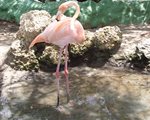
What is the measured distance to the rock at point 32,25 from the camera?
17.5 ft

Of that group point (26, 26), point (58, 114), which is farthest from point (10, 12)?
point (58, 114)

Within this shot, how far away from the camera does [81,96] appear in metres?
4.64

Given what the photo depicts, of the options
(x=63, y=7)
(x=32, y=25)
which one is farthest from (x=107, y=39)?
(x=63, y=7)

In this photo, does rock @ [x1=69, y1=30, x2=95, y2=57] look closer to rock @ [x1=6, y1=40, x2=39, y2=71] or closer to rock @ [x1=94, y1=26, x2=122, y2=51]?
rock @ [x1=94, y1=26, x2=122, y2=51]

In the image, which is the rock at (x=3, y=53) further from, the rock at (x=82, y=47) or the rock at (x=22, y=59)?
the rock at (x=82, y=47)

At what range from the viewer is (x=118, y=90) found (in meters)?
4.80

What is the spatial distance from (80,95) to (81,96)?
0.03 metres

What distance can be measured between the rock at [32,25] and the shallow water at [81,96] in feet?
1.50

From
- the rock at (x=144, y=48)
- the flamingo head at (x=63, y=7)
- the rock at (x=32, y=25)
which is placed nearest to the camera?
the flamingo head at (x=63, y=7)

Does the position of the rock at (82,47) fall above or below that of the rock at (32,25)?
below

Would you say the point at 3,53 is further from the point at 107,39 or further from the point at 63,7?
the point at 63,7

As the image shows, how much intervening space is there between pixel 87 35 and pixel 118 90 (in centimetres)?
98

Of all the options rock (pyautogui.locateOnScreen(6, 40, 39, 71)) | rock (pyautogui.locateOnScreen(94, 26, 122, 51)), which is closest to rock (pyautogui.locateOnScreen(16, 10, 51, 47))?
rock (pyautogui.locateOnScreen(6, 40, 39, 71))

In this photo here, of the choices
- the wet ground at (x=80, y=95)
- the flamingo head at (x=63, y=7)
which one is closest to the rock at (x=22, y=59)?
the wet ground at (x=80, y=95)
